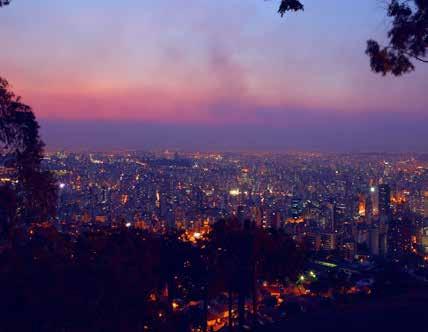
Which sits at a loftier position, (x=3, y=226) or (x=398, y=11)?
(x=398, y=11)

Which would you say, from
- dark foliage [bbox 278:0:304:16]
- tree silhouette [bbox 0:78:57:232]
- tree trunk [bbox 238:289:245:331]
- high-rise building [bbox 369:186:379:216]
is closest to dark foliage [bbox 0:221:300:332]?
tree silhouette [bbox 0:78:57:232]

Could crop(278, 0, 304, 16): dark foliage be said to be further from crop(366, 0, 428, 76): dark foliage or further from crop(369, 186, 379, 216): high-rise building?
crop(369, 186, 379, 216): high-rise building

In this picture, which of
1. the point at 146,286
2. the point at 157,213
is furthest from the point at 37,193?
the point at 157,213

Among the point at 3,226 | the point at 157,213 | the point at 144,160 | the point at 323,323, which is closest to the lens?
the point at 3,226

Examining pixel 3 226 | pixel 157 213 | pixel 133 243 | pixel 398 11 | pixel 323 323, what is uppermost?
pixel 398 11

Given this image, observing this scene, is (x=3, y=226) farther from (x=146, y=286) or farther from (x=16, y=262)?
(x=146, y=286)

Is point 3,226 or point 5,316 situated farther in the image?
point 3,226

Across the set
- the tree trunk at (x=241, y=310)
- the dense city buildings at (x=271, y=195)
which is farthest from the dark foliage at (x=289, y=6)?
the dense city buildings at (x=271, y=195)

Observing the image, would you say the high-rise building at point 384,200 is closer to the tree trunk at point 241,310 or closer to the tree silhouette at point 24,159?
the tree trunk at point 241,310
